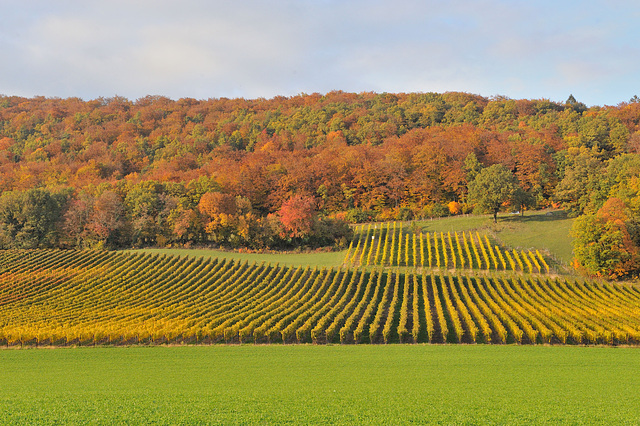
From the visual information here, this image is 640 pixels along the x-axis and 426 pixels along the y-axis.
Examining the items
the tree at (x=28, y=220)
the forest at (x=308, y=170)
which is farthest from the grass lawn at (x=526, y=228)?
the tree at (x=28, y=220)

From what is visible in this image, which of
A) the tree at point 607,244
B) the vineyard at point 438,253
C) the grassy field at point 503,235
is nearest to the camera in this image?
the tree at point 607,244

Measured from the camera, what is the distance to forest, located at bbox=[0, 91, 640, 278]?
5612 cm

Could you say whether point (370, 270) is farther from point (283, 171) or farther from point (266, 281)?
point (283, 171)

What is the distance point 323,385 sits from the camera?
15.0m

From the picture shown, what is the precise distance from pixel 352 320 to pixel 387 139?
214 feet

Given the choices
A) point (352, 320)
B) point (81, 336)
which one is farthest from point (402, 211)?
point (81, 336)

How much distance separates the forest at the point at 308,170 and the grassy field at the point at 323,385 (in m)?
28.5

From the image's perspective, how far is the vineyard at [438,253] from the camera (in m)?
43.2

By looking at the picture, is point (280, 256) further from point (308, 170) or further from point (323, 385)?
point (323, 385)

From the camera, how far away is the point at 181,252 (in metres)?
53.7

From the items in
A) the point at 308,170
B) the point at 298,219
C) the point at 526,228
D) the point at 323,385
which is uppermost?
the point at 308,170

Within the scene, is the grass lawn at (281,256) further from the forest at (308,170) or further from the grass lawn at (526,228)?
the grass lawn at (526,228)

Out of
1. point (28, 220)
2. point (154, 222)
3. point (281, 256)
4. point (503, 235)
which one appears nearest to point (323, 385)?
point (281, 256)

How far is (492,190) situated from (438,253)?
1505 cm
